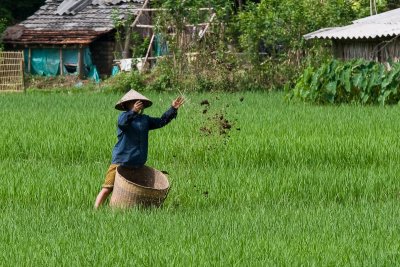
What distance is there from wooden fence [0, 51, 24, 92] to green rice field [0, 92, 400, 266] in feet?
38.3

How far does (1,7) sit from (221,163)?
25.3 meters

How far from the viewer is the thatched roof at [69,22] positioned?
3375 centimetres

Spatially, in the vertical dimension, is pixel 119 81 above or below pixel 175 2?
below

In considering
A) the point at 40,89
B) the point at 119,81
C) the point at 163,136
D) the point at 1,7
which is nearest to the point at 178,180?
the point at 163,136

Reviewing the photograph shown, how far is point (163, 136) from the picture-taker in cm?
1407

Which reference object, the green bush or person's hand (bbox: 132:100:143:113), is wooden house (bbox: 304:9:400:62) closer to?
the green bush

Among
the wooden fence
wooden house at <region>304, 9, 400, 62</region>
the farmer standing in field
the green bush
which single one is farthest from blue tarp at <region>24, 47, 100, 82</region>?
the farmer standing in field

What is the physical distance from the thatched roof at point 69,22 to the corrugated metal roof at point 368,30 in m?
9.18

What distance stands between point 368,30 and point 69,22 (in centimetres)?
1336

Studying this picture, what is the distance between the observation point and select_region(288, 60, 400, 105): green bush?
19703 millimetres

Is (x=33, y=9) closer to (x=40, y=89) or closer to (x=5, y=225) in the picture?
(x=40, y=89)

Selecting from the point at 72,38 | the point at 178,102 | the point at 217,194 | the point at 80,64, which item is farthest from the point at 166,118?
the point at 72,38

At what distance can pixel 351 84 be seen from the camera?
65.6 ft

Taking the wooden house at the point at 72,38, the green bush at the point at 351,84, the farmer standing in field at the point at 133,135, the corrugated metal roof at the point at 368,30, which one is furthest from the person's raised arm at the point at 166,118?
the wooden house at the point at 72,38
